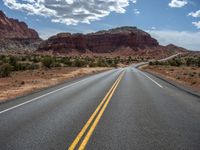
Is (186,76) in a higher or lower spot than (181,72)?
higher

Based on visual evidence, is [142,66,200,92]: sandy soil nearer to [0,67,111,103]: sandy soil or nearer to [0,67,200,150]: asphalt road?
[0,67,200,150]: asphalt road

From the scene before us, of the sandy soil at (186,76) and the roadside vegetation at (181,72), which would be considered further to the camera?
the roadside vegetation at (181,72)

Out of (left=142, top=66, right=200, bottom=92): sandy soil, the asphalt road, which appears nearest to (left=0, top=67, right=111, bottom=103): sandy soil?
the asphalt road

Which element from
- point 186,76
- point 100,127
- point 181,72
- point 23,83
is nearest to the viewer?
point 100,127

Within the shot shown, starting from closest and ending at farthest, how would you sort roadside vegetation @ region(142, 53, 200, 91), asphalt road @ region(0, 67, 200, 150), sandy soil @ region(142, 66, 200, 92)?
1. asphalt road @ region(0, 67, 200, 150)
2. sandy soil @ region(142, 66, 200, 92)
3. roadside vegetation @ region(142, 53, 200, 91)

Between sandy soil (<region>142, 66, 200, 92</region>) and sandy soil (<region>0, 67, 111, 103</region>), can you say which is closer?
sandy soil (<region>0, 67, 111, 103</region>)

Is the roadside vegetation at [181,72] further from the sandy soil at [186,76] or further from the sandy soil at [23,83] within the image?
the sandy soil at [23,83]

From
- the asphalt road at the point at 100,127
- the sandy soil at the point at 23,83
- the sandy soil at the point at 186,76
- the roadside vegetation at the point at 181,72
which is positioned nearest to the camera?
the asphalt road at the point at 100,127

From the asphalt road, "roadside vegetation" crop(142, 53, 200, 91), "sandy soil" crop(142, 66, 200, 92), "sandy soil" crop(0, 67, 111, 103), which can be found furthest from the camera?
"roadside vegetation" crop(142, 53, 200, 91)

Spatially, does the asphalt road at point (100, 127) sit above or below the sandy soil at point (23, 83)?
above

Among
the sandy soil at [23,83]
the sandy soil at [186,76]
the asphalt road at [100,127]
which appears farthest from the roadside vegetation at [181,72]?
the sandy soil at [23,83]

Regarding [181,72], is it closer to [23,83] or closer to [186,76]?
[186,76]

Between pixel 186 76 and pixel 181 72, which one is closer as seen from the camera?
pixel 186 76

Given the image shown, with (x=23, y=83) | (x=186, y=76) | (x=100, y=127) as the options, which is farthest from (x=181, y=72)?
(x=100, y=127)
